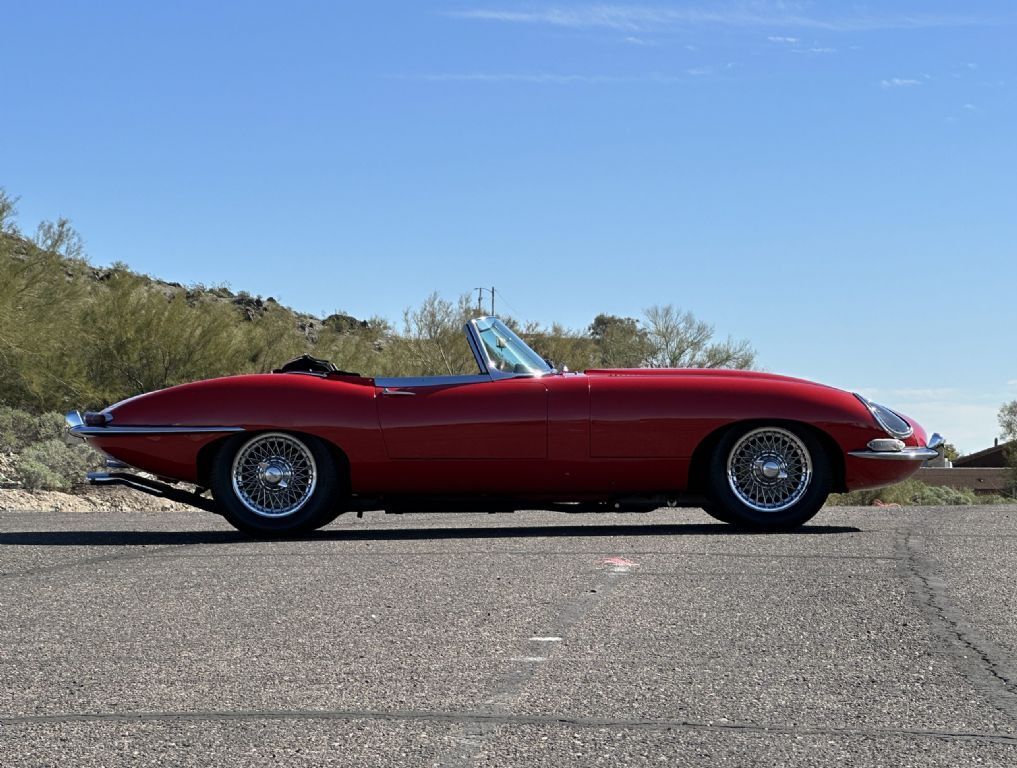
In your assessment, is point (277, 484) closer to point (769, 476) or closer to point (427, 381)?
point (427, 381)

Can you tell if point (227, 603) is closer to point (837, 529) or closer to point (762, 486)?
point (762, 486)

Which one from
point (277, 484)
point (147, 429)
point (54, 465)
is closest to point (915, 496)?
point (54, 465)

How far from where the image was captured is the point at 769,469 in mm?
9953

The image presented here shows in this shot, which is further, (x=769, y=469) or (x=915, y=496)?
(x=915, y=496)

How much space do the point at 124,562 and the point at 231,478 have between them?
1.55 m

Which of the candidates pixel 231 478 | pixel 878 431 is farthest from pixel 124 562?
pixel 878 431

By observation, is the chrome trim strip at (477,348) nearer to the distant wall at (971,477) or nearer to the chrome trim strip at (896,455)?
the chrome trim strip at (896,455)

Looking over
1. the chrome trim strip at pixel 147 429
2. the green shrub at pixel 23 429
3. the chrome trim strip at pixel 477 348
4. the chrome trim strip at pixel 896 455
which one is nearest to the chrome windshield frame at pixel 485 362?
the chrome trim strip at pixel 477 348

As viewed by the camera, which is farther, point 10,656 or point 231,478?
point 231,478

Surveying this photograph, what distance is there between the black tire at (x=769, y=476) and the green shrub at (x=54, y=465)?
11.1 metres

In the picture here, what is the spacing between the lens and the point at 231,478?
32.4ft

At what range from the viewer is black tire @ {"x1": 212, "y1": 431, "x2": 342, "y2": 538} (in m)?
9.81

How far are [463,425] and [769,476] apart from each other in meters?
2.16

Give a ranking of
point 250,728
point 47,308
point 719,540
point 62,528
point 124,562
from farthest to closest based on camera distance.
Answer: point 47,308 < point 62,528 < point 719,540 < point 124,562 < point 250,728
